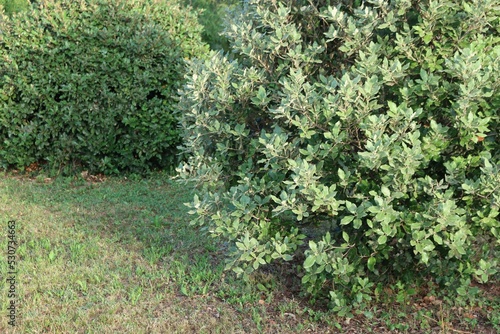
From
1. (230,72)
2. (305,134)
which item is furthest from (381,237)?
(230,72)

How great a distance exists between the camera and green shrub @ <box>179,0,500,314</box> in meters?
3.33

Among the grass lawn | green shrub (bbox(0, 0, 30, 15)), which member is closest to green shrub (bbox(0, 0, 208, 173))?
green shrub (bbox(0, 0, 30, 15))

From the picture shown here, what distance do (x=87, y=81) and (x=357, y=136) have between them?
4.75 m

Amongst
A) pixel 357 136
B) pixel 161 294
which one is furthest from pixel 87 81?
pixel 357 136

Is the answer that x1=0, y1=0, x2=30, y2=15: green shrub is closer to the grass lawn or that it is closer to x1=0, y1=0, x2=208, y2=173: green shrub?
x1=0, y1=0, x2=208, y2=173: green shrub

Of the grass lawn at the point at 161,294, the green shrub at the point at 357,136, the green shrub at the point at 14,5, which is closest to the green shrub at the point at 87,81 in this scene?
the green shrub at the point at 14,5

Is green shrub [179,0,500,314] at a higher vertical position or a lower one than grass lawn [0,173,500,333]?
higher

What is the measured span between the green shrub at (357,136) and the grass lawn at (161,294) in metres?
0.25

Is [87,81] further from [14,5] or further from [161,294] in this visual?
[161,294]

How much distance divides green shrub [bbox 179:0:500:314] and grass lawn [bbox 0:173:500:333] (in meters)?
0.25

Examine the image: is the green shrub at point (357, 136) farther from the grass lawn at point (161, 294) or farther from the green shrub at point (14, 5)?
the green shrub at point (14, 5)

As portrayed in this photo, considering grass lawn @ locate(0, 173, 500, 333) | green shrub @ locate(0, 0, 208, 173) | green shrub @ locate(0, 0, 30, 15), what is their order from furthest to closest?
green shrub @ locate(0, 0, 30, 15), green shrub @ locate(0, 0, 208, 173), grass lawn @ locate(0, 173, 500, 333)

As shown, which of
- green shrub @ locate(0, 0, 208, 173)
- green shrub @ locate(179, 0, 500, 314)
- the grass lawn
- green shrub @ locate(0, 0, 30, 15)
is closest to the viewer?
green shrub @ locate(179, 0, 500, 314)

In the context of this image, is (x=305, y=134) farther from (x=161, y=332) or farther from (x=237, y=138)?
(x=161, y=332)
